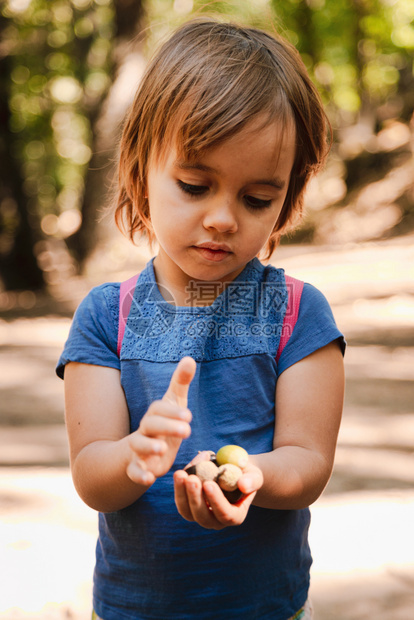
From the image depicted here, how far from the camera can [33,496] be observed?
13.1 feet

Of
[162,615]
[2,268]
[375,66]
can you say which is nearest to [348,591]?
[162,615]

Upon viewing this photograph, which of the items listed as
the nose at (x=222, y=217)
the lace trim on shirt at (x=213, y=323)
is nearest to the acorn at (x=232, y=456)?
the lace trim on shirt at (x=213, y=323)

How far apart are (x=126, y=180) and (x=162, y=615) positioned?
1.07 metres

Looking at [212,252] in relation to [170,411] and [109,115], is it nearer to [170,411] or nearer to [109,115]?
[170,411]

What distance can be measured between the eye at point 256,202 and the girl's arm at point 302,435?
0.36 metres

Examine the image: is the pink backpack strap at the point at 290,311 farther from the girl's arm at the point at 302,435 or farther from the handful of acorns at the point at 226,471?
the handful of acorns at the point at 226,471

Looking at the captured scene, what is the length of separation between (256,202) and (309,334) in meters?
0.33

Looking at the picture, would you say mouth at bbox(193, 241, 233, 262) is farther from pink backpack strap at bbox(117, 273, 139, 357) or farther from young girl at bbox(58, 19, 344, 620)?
pink backpack strap at bbox(117, 273, 139, 357)

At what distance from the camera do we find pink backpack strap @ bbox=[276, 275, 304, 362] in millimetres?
1530

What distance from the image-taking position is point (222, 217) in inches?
54.6

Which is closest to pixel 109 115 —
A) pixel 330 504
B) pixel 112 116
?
pixel 112 116

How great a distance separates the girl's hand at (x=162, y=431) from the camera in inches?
44.8

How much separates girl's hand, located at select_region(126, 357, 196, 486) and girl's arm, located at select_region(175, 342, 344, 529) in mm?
133

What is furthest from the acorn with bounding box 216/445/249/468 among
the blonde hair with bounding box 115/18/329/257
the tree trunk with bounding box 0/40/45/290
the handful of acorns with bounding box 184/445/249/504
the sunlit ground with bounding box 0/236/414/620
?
the tree trunk with bounding box 0/40/45/290
